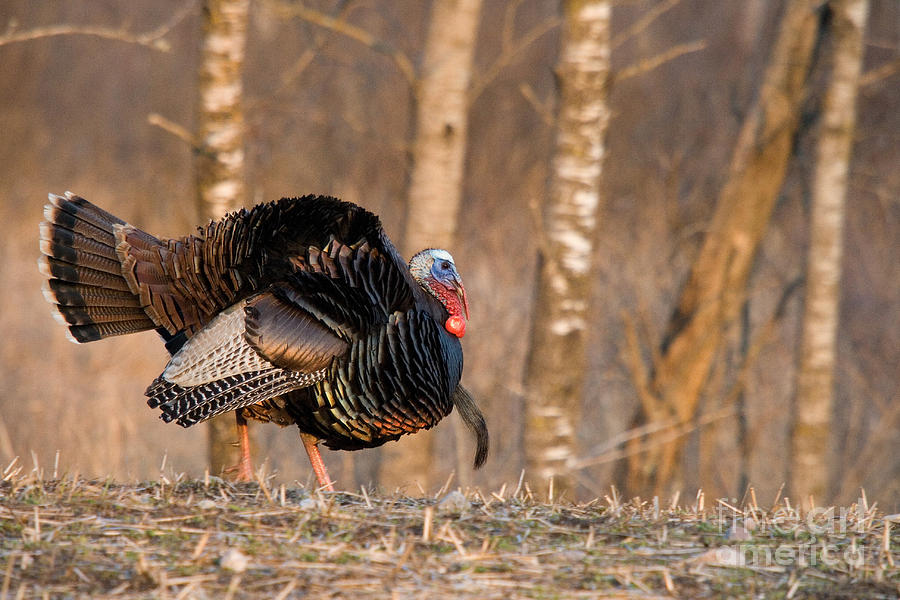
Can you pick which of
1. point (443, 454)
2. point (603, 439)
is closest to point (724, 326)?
point (603, 439)

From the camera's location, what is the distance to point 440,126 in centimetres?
711

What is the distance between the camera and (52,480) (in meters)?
3.69

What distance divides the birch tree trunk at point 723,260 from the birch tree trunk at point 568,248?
1806 mm

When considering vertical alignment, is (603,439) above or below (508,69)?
below

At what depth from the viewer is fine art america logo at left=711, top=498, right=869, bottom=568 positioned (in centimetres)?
301

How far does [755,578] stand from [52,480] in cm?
238

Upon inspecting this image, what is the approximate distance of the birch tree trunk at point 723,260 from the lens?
880cm

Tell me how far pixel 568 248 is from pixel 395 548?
13.9 feet

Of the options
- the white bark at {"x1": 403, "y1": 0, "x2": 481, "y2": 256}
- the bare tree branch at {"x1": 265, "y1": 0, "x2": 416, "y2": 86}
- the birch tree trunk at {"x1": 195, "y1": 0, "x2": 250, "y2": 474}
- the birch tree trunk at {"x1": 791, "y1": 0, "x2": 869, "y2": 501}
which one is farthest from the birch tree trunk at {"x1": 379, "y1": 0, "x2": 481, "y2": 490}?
the birch tree trunk at {"x1": 791, "y1": 0, "x2": 869, "y2": 501}

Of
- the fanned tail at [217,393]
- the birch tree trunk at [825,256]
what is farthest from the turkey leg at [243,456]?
the birch tree trunk at [825,256]

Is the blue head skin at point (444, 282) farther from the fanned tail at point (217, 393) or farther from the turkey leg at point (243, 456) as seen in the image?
the turkey leg at point (243, 456)

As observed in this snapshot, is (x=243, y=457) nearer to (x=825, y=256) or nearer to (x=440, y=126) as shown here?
(x=440, y=126)

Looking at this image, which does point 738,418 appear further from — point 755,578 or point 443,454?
point 755,578

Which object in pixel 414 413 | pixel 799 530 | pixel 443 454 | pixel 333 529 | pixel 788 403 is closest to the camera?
pixel 333 529
